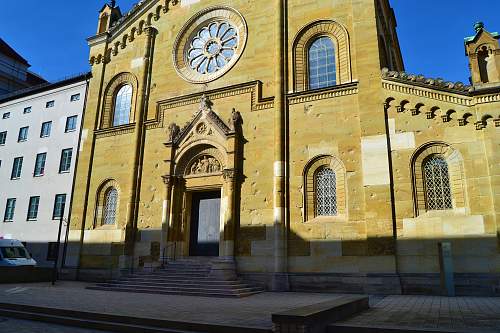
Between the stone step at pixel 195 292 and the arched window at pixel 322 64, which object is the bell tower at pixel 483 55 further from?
the stone step at pixel 195 292

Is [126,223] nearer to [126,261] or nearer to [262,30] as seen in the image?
[126,261]

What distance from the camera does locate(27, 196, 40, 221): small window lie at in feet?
85.3

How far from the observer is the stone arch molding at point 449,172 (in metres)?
13.6

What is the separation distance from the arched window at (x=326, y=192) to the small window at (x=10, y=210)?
74.5ft

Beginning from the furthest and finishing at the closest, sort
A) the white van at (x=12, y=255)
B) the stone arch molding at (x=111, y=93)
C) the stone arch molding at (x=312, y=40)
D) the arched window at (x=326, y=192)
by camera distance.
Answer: the stone arch molding at (x=111, y=93) < the white van at (x=12, y=255) < the stone arch molding at (x=312, y=40) < the arched window at (x=326, y=192)

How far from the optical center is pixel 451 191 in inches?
546

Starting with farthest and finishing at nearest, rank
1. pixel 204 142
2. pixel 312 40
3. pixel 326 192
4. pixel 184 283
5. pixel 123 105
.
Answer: pixel 123 105
pixel 204 142
pixel 312 40
pixel 326 192
pixel 184 283

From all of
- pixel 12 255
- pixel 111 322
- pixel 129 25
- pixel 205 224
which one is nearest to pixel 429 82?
pixel 205 224

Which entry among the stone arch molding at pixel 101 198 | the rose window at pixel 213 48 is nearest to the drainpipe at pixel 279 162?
the rose window at pixel 213 48

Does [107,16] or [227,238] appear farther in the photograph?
[107,16]

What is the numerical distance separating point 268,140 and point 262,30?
231 inches

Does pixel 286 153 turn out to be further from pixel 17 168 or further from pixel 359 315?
pixel 17 168

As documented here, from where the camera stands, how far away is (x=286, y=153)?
16672 mm

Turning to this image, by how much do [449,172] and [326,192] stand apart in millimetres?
4604
